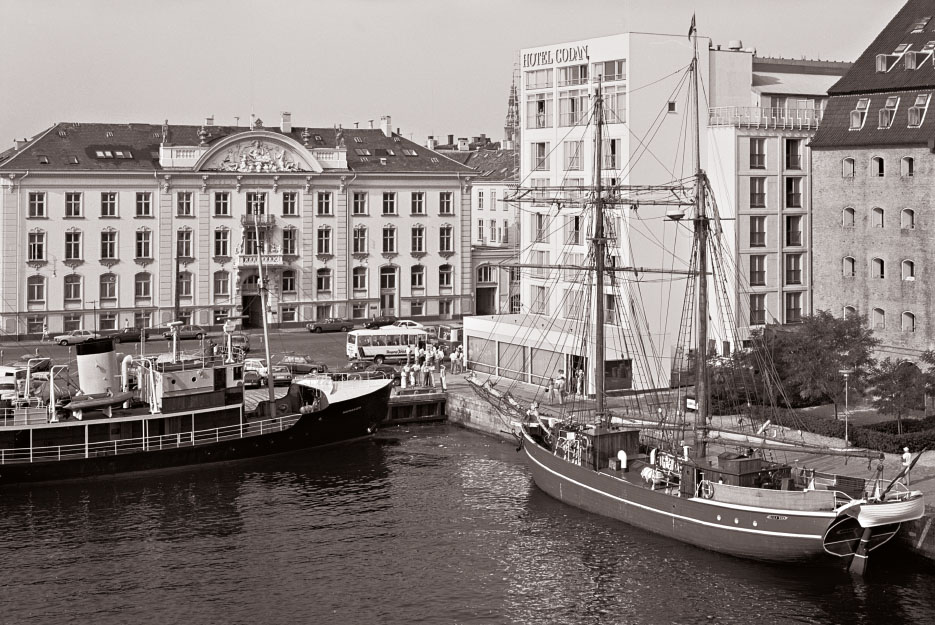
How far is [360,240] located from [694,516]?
54.1 m

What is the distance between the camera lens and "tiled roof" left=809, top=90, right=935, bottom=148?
60250 mm

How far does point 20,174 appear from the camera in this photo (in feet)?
278

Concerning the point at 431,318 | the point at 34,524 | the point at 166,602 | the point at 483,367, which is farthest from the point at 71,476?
the point at 431,318

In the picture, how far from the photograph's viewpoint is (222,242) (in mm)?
90875

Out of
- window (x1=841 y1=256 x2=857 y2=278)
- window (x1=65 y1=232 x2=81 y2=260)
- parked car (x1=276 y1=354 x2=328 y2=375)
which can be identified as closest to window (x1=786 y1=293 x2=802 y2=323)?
window (x1=841 y1=256 x2=857 y2=278)

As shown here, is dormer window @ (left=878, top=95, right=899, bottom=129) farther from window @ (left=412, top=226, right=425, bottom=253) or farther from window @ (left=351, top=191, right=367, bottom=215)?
window @ (left=351, top=191, right=367, bottom=215)

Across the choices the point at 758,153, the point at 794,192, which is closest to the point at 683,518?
the point at 758,153

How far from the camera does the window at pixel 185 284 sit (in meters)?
89.5

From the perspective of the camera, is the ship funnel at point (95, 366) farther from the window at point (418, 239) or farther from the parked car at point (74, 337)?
the window at point (418, 239)

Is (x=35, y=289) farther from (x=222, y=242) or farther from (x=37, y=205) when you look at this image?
(x=222, y=242)

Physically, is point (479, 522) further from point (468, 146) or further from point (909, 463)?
point (468, 146)

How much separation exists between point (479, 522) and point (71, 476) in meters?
18.2

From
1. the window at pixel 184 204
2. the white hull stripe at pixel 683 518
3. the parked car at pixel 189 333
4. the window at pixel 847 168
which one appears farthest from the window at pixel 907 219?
the window at pixel 184 204

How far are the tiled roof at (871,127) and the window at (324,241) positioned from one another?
1512 inches
